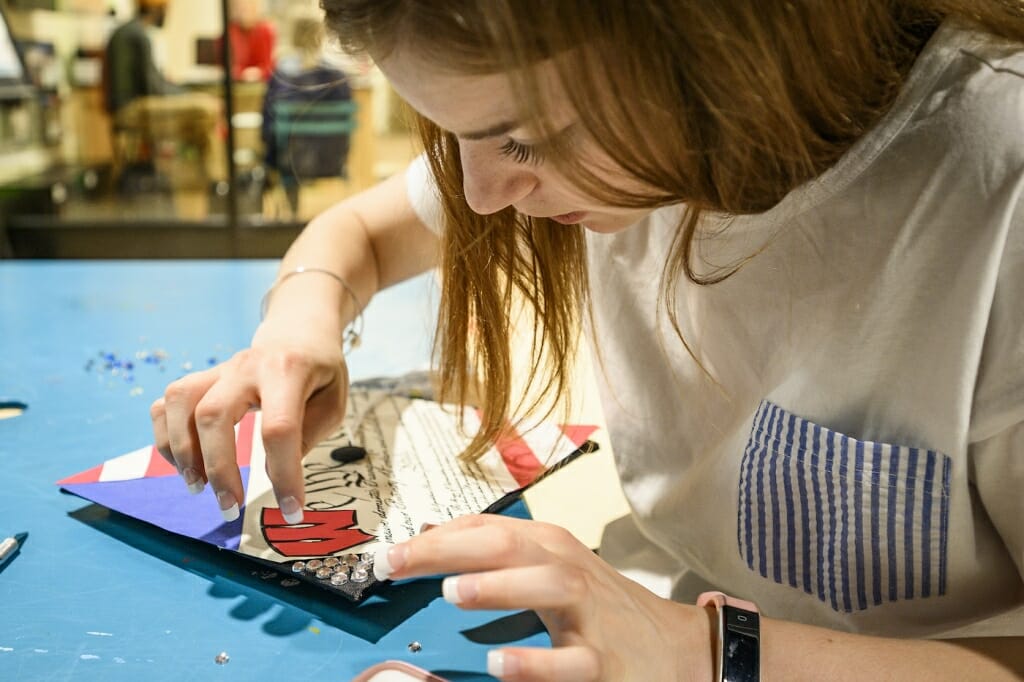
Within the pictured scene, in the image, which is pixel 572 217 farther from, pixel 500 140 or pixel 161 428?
pixel 161 428

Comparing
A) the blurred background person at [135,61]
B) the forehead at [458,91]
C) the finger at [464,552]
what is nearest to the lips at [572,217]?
the forehead at [458,91]

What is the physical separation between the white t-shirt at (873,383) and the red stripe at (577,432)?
0.37ft

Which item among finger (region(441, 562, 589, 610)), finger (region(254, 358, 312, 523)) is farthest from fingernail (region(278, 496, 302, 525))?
finger (region(441, 562, 589, 610))

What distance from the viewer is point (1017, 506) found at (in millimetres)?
503

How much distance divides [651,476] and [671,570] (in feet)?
0.24

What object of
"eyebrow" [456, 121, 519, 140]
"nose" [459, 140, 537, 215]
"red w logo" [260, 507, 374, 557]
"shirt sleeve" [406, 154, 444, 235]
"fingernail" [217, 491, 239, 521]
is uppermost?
"eyebrow" [456, 121, 519, 140]

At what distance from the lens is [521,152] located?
50cm

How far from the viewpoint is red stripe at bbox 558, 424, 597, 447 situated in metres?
0.81

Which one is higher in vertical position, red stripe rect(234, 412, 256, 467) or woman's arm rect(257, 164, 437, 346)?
woman's arm rect(257, 164, 437, 346)

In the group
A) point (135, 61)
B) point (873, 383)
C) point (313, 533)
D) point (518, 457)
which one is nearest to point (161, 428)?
point (313, 533)

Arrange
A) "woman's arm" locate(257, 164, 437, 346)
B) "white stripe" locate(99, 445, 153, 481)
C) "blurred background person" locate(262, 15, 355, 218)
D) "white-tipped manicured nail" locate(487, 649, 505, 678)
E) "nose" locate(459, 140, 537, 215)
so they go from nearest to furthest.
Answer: "white-tipped manicured nail" locate(487, 649, 505, 678), "nose" locate(459, 140, 537, 215), "white stripe" locate(99, 445, 153, 481), "woman's arm" locate(257, 164, 437, 346), "blurred background person" locate(262, 15, 355, 218)

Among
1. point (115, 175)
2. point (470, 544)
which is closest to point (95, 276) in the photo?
point (470, 544)

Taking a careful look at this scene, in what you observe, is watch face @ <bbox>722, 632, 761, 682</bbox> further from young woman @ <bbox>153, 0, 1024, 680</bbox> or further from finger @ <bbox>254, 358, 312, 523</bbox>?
finger @ <bbox>254, 358, 312, 523</bbox>

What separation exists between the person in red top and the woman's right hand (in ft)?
11.2
